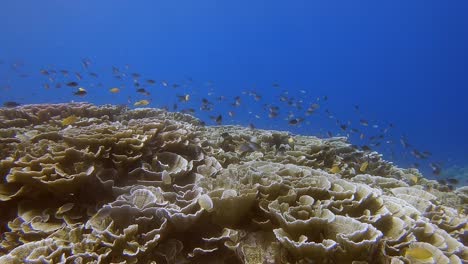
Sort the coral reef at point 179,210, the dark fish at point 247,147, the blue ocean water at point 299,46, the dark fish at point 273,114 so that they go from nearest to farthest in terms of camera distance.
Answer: the coral reef at point 179,210 < the dark fish at point 247,147 < the dark fish at point 273,114 < the blue ocean water at point 299,46

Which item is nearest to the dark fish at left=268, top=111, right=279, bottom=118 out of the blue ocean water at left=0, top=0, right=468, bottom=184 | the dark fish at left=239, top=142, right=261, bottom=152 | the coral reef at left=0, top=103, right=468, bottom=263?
the dark fish at left=239, top=142, right=261, bottom=152

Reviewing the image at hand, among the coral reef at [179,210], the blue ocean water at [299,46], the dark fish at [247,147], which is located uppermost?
the blue ocean water at [299,46]

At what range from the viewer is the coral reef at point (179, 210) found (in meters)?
3.27

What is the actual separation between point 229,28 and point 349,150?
198 m

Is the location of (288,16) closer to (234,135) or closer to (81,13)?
(81,13)

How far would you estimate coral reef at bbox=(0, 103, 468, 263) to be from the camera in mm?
3268

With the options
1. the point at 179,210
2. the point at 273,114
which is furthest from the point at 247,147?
the point at 273,114

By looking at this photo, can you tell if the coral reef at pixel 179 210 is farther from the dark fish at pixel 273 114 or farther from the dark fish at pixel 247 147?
the dark fish at pixel 273 114

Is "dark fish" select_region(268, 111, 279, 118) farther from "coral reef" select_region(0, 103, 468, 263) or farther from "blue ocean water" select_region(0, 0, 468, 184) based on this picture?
"blue ocean water" select_region(0, 0, 468, 184)

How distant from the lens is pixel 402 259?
130 inches

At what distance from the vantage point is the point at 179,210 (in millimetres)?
3490

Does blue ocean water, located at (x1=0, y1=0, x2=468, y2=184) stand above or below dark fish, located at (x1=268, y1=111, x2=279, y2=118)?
above

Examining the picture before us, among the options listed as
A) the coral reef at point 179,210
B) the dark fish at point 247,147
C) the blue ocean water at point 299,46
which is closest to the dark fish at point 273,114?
the dark fish at point 247,147

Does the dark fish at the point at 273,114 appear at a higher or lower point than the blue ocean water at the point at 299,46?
lower
